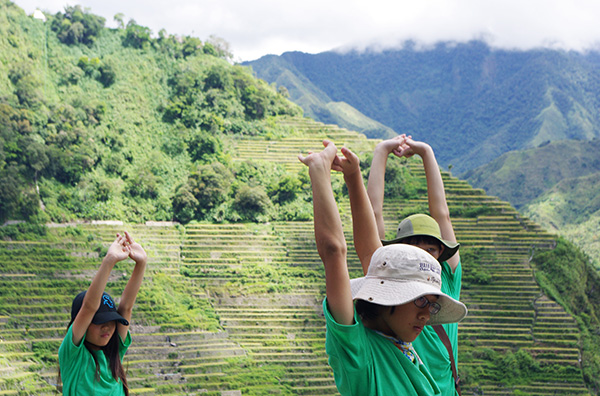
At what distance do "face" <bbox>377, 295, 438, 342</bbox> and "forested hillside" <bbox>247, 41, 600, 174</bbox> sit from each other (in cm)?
9309

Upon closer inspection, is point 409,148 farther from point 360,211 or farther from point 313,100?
point 313,100

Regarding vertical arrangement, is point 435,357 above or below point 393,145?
below

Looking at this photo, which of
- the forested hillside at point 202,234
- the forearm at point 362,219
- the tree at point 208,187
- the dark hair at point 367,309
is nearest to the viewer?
the dark hair at point 367,309

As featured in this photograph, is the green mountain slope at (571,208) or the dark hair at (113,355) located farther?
the green mountain slope at (571,208)

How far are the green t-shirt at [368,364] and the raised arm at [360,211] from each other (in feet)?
1.21

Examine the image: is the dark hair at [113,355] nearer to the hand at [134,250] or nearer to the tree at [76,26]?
the hand at [134,250]

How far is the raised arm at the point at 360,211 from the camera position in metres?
1.98

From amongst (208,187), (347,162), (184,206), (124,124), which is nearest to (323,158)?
(347,162)

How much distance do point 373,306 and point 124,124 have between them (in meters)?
32.8

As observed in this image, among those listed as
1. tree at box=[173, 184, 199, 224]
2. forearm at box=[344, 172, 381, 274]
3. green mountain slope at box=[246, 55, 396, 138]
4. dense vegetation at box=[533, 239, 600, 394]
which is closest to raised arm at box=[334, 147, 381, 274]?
forearm at box=[344, 172, 381, 274]

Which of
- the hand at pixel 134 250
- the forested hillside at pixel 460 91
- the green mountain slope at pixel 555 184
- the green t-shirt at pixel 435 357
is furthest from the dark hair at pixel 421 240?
the forested hillside at pixel 460 91

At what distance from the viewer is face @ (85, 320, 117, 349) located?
2.53 meters

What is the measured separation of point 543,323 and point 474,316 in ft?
8.08

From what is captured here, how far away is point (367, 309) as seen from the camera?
188cm
